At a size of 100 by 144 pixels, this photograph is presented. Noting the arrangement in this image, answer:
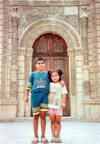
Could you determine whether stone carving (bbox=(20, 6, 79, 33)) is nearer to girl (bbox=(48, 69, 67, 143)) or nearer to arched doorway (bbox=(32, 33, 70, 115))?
arched doorway (bbox=(32, 33, 70, 115))

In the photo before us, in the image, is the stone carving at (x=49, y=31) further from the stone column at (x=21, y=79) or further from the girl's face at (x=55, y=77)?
the girl's face at (x=55, y=77)

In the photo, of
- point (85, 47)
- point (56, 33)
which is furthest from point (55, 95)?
point (56, 33)

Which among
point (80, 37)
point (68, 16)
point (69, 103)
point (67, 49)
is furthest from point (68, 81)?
point (68, 16)

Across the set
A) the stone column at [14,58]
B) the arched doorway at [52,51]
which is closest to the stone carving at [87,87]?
the arched doorway at [52,51]

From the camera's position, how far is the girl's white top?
9.05ft

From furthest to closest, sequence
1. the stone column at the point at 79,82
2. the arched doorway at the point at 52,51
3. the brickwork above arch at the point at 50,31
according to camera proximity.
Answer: the arched doorway at the point at 52,51, the brickwork above arch at the point at 50,31, the stone column at the point at 79,82

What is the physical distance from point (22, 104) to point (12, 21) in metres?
3.46

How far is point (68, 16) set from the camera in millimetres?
6555

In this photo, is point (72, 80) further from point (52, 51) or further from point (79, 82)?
point (52, 51)

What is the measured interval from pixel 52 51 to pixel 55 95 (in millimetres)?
4162

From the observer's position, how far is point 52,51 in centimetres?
673

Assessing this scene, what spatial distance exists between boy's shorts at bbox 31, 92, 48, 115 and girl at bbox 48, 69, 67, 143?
8 centimetres

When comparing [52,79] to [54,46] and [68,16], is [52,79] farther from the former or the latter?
[68,16]

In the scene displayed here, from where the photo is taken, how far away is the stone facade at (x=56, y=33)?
5.97m
